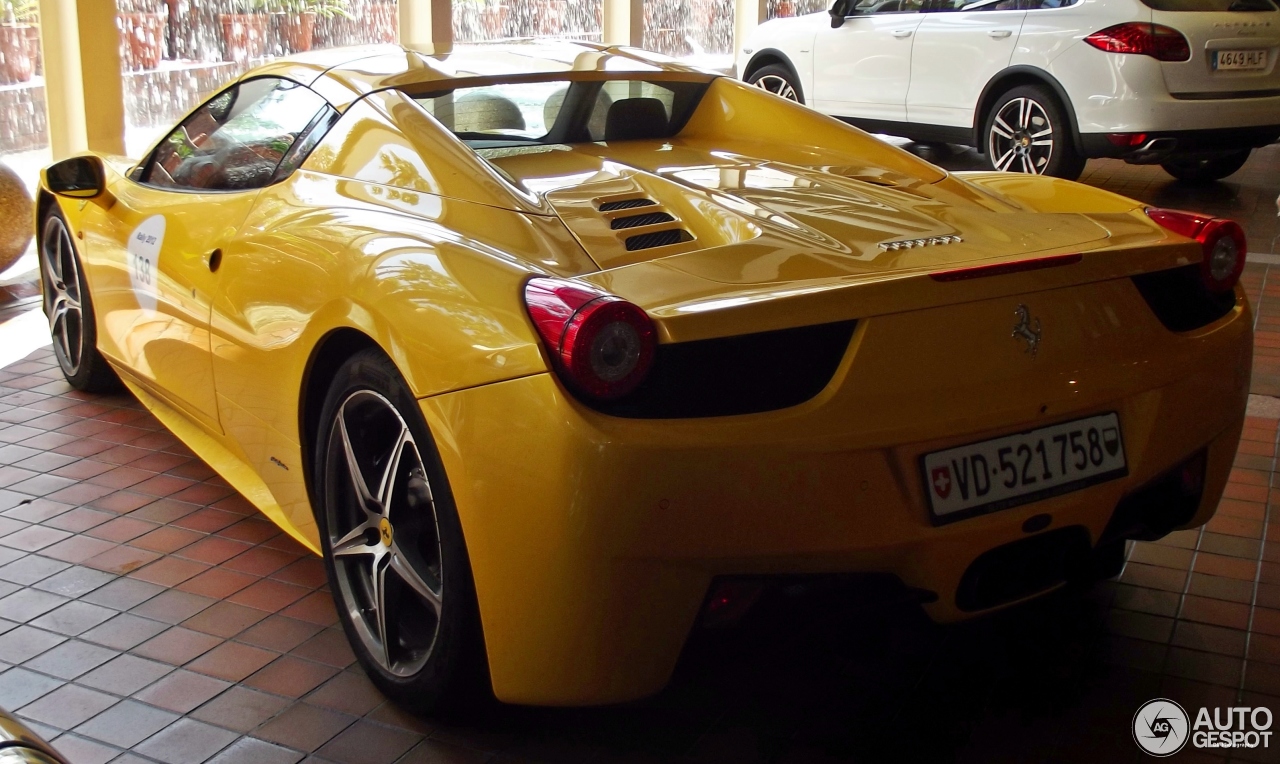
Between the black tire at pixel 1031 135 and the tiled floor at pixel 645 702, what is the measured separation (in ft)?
17.8

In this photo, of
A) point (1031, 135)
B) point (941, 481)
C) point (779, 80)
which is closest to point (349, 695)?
point (941, 481)

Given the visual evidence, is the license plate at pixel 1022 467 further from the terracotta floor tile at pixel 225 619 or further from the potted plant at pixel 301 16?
the potted plant at pixel 301 16

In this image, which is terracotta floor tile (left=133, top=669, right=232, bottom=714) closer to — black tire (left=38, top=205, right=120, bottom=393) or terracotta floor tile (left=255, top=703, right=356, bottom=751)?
terracotta floor tile (left=255, top=703, right=356, bottom=751)

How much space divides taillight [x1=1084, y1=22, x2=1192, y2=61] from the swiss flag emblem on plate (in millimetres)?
6855

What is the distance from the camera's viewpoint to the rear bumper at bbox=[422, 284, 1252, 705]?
6.36 feet

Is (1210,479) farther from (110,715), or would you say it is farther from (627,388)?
(110,715)

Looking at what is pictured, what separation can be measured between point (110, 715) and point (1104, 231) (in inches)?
88.4

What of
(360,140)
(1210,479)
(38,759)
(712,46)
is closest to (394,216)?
(360,140)

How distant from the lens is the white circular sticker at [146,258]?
11.4ft

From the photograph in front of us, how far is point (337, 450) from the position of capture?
2.58m


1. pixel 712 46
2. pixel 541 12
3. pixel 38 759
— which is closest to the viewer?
pixel 38 759

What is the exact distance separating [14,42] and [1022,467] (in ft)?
24.5

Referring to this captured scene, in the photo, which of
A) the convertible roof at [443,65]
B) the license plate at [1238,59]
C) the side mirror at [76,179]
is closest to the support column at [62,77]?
the side mirror at [76,179]

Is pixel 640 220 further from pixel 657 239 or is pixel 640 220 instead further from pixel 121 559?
pixel 121 559
